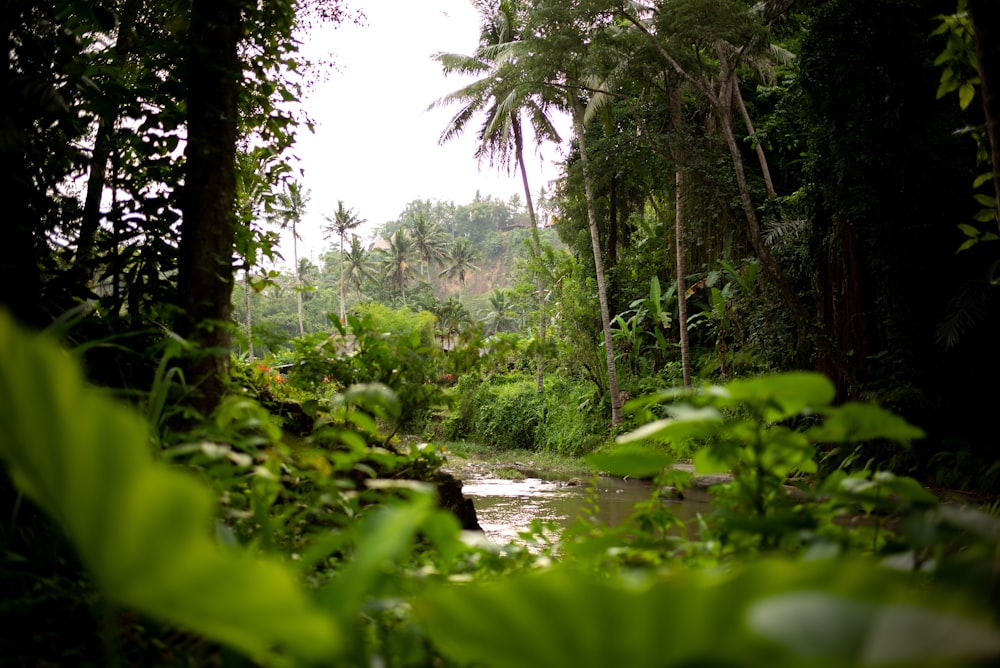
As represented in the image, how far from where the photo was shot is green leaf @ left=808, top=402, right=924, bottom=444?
2.92 feet

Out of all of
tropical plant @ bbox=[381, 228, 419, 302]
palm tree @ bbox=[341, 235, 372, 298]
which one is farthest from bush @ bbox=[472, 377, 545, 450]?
tropical plant @ bbox=[381, 228, 419, 302]

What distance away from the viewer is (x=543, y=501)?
26.4ft

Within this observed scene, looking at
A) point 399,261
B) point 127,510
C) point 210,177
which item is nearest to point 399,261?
point 399,261

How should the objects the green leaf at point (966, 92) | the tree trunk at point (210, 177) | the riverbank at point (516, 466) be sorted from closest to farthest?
the green leaf at point (966, 92) < the tree trunk at point (210, 177) < the riverbank at point (516, 466)

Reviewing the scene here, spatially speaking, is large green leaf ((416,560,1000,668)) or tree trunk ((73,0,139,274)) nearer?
large green leaf ((416,560,1000,668))

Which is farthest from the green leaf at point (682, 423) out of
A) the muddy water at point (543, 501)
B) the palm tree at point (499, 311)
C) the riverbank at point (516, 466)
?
the palm tree at point (499, 311)

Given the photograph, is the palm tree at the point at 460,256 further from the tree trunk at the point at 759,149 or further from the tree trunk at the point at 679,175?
the tree trunk at the point at 679,175

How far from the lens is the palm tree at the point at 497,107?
637 inches

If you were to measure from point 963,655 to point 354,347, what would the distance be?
2055 millimetres

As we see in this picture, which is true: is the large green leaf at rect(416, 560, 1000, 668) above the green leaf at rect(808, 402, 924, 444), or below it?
below

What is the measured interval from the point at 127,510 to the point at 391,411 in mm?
934

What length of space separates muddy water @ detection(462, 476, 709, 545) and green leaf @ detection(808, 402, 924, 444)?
4.24 meters

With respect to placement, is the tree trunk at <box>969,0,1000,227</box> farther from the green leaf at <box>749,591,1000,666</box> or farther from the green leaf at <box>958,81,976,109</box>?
the green leaf at <box>749,591,1000,666</box>

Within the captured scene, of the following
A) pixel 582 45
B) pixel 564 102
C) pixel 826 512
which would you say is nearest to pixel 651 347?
pixel 564 102
